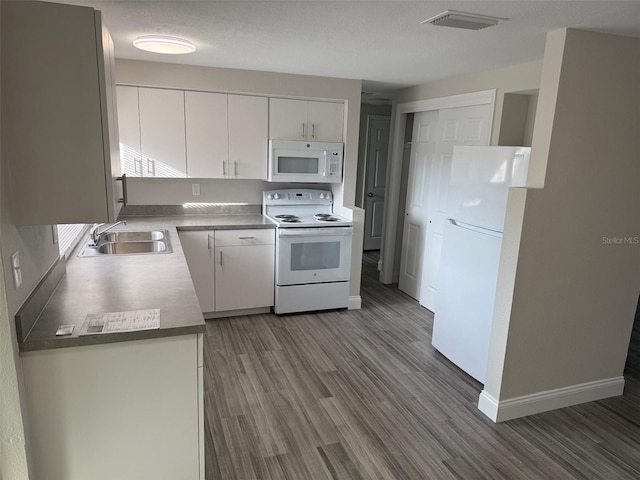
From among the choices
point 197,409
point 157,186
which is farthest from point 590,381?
point 157,186

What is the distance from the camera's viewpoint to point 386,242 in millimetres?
5195

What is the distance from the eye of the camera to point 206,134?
3.91m

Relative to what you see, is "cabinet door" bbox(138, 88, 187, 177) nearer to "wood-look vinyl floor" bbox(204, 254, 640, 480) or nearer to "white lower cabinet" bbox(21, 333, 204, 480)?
"wood-look vinyl floor" bbox(204, 254, 640, 480)

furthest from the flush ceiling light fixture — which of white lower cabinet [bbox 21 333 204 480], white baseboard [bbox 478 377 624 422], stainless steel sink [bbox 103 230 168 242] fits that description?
white baseboard [bbox 478 377 624 422]

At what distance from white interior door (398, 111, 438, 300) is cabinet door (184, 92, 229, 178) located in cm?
201

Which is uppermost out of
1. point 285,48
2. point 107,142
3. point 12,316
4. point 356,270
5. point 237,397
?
point 285,48

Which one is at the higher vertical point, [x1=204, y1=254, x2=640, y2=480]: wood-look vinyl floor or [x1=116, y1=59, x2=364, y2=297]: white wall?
[x1=116, y1=59, x2=364, y2=297]: white wall

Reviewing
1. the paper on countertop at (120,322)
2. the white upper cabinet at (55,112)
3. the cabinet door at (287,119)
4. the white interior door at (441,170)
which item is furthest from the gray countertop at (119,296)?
the white interior door at (441,170)

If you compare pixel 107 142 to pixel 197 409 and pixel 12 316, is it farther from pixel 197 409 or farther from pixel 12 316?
pixel 197 409

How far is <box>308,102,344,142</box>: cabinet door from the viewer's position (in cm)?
420

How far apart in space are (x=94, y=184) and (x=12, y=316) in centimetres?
54

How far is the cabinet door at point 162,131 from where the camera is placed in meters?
3.72

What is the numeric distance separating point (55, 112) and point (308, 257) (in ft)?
8.97

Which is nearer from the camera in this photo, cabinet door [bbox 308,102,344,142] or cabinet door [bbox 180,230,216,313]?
cabinet door [bbox 180,230,216,313]
